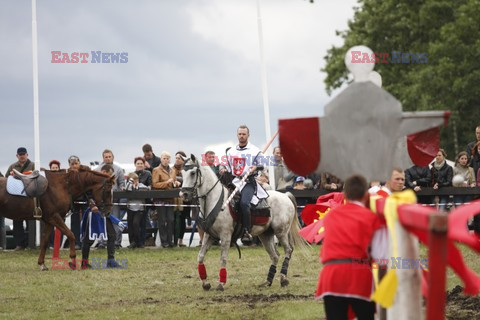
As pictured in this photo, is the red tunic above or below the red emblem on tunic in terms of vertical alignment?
below

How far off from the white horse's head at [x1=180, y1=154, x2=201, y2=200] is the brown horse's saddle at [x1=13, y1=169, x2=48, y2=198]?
4820 mm

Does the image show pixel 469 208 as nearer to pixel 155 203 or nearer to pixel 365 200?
pixel 365 200

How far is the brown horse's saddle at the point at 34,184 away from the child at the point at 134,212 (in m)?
3.26

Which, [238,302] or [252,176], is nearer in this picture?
[238,302]

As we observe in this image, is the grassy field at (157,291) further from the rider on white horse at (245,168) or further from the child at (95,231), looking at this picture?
the rider on white horse at (245,168)

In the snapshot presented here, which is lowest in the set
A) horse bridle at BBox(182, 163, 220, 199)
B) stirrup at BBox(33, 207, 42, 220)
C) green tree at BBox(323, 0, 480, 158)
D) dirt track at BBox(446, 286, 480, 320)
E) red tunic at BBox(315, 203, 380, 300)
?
dirt track at BBox(446, 286, 480, 320)

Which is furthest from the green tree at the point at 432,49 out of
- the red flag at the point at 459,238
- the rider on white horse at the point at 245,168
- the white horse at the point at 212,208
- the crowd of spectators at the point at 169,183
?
the red flag at the point at 459,238

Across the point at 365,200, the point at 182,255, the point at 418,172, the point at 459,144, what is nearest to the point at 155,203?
the point at 182,255

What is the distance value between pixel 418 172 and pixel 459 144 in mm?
21724

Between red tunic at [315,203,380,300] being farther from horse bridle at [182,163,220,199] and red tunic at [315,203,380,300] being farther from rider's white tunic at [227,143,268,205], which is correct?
horse bridle at [182,163,220,199]

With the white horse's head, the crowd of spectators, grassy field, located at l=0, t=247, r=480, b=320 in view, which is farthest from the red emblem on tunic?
the crowd of spectators

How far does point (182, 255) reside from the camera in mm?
20781

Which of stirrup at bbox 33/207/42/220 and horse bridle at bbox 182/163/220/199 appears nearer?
horse bridle at bbox 182/163/220/199

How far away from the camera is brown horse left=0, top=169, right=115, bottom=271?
1916 centimetres
